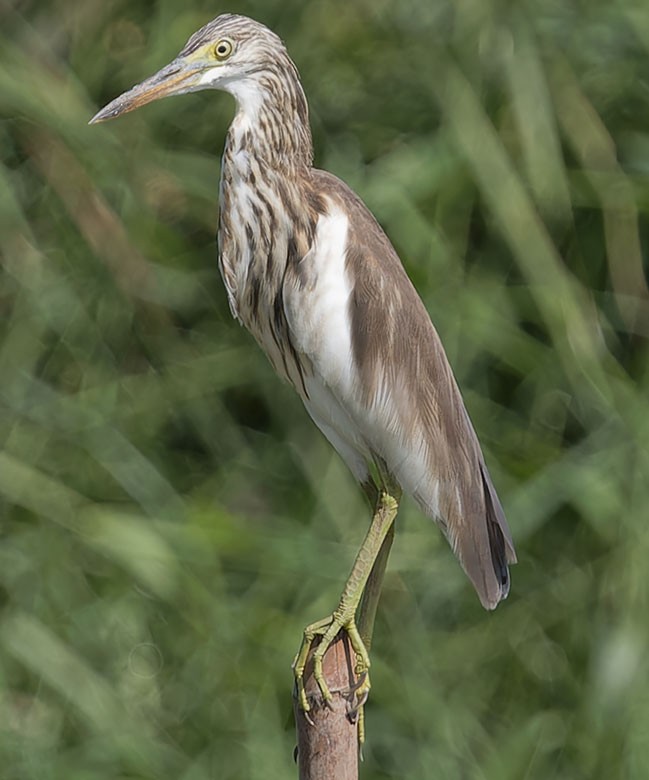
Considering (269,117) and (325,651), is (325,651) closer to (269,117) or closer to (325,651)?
(325,651)

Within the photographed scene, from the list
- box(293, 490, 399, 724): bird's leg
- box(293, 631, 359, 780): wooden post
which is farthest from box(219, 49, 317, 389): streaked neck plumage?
box(293, 631, 359, 780): wooden post

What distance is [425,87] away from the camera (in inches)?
95.7

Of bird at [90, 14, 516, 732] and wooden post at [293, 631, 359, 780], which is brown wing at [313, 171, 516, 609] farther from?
wooden post at [293, 631, 359, 780]

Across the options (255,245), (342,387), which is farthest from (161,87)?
(342,387)

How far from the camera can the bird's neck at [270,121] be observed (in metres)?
1.61

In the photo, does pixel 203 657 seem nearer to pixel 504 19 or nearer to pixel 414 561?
pixel 414 561

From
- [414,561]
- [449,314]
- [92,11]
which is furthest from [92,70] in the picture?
[414,561]

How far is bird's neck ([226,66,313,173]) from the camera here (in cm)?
161

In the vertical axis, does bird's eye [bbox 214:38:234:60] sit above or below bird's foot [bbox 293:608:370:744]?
above

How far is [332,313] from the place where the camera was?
161 cm

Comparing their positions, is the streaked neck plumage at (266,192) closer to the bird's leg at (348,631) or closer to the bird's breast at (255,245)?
the bird's breast at (255,245)

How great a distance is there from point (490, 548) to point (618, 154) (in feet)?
3.19

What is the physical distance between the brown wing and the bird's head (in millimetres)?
121

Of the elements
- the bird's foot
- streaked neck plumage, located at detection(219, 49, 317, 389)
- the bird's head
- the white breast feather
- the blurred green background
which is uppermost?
the bird's head
